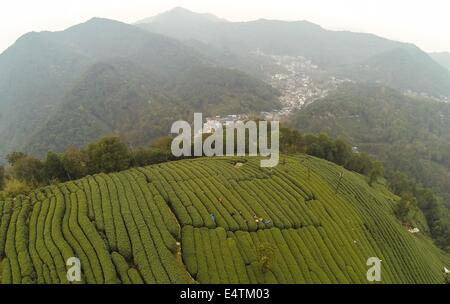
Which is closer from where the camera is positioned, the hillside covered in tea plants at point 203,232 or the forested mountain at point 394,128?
the hillside covered in tea plants at point 203,232

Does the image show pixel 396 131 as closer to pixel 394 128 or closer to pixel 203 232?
pixel 394 128

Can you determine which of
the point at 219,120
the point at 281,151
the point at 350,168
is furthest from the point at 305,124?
the point at 281,151

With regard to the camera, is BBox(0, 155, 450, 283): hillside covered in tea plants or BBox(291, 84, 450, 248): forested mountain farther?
BBox(291, 84, 450, 248): forested mountain

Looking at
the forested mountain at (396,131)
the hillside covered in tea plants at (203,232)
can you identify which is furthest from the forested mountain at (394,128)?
the hillside covered in tea plants at (203,232)

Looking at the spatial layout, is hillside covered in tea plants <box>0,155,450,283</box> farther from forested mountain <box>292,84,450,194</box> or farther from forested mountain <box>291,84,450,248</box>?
forested mountain <box>292,84,450,194</box>

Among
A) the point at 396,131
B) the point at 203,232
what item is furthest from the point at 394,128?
the point at 203,232

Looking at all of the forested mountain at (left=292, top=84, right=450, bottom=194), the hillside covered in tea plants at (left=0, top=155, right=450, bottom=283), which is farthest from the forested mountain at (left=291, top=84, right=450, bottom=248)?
the hillside covered in tea plants at (left=0, top=155, right=450, bottom=283)

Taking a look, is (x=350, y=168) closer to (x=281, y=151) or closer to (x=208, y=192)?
(x=281, y=151)

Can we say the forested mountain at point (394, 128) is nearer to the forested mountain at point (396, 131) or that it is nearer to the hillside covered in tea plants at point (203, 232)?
the forested mountain at point (396, 131)

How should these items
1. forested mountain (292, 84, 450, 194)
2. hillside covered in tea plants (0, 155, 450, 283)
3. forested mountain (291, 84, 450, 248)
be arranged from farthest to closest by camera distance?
forested mountain (292, 84, 450, 194), forested mountain (291, 84, 450, 248), hillside covered in tea plants (0, 155, 450, 283)
